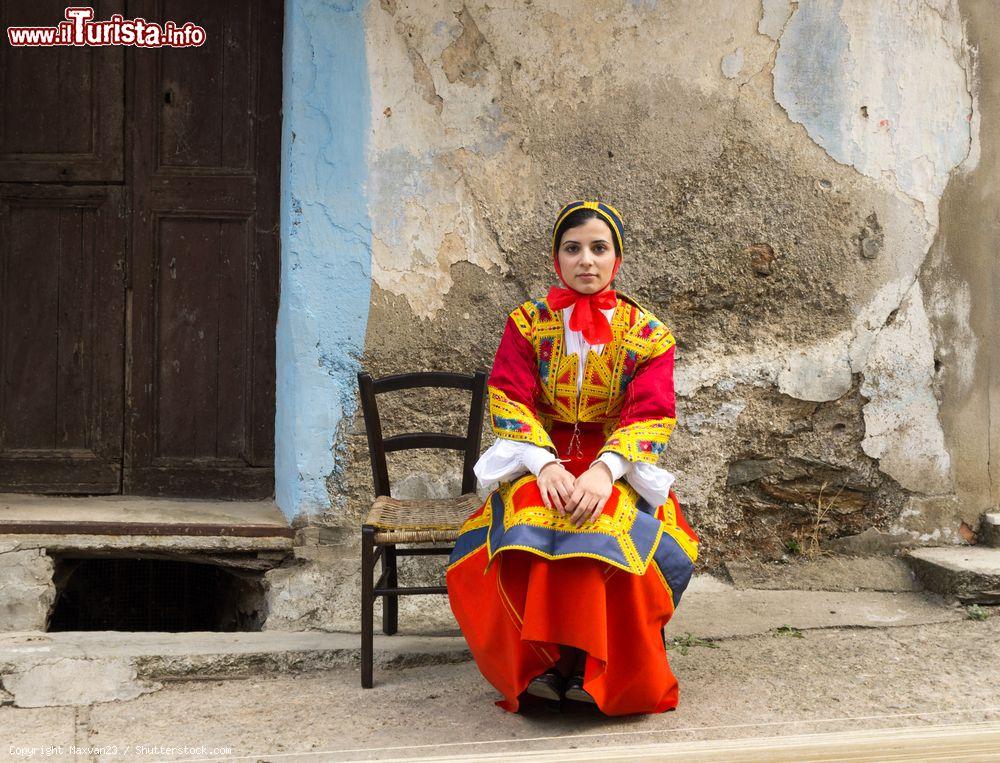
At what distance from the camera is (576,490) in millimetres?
2477

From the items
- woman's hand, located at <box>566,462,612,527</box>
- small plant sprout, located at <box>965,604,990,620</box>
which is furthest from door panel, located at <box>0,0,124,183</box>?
small plant sprout, located at <box>965,604,990,620</box>

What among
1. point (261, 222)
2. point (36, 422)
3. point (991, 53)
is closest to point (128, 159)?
point (261, 222)

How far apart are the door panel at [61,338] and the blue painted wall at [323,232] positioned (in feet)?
2.59

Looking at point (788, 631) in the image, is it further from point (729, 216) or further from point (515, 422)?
point (729, 216)

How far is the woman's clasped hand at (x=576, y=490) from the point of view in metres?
2.46

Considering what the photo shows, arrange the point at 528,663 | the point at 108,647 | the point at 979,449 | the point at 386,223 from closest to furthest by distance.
A: 1. the point at 528,663
2. the point at 108,647
3. the point at 386,223
4. the point at 979,449

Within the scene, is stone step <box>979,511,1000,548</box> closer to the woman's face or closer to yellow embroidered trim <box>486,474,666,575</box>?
yellow embroidered trim <box>486,474,666,575</box>

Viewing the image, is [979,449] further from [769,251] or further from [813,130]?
[813,130]

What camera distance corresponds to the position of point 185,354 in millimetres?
3902

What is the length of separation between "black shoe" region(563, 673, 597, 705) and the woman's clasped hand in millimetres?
400

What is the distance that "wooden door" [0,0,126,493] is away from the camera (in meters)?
3.79

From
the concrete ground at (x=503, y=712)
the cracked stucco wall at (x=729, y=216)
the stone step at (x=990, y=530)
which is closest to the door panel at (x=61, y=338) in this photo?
the concrete ground at (x=503, y=712)

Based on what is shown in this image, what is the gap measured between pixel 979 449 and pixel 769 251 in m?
1.15

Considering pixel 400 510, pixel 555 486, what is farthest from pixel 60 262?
pixel 555 486
